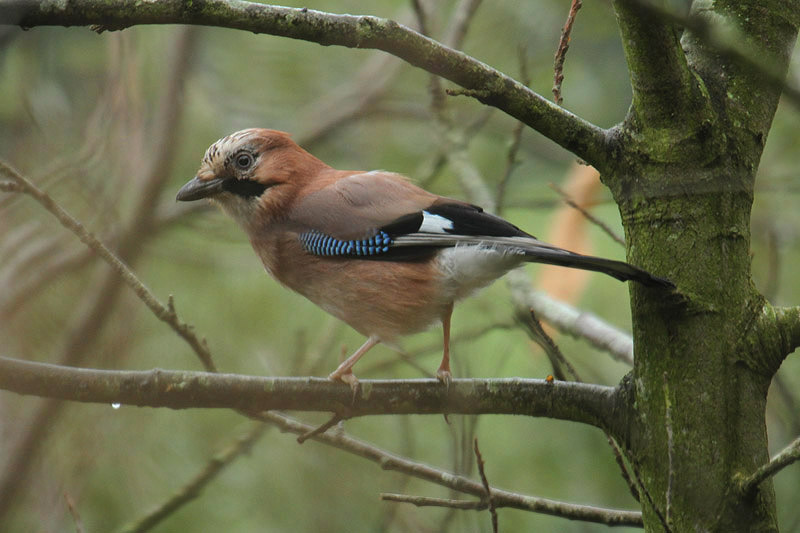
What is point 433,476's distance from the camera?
3305 mm

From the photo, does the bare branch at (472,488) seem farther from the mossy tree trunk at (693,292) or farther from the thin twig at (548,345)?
the thin twig at (548,345)

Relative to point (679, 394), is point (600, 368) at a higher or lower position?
lower

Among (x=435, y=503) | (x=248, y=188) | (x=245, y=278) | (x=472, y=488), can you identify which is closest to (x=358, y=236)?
(x=248, y=188)

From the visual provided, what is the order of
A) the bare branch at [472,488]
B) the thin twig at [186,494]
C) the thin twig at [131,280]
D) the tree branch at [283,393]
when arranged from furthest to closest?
the thin twig at [186,494], the thin twig at [131,280], the bare branch at [472,488], the tree branch at [283,393]

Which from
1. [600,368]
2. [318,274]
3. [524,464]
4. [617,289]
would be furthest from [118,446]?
[617,289]

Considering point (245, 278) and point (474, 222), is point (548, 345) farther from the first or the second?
point (245, 278)

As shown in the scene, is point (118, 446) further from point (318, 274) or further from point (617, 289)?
point (617, 289)

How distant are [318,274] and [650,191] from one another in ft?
7.77

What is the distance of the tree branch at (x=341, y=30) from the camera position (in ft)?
7.74

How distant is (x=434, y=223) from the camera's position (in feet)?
14.4

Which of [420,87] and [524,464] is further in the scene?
[420,87]

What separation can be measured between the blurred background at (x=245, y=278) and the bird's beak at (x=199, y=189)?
0.95 metres

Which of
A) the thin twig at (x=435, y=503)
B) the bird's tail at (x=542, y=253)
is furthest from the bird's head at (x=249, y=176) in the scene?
the thin twig at (x=435, y=503)

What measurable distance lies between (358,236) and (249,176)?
0.93 meters
